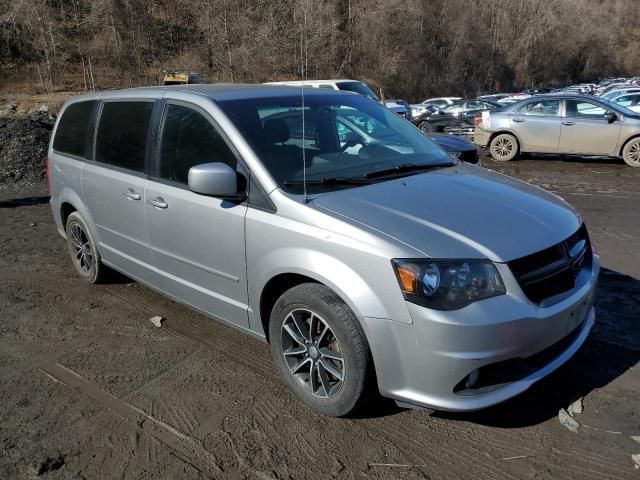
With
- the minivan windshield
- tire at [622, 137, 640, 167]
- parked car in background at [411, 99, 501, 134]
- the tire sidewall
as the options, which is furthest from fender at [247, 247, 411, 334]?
parked car in background at [411, 99, 501, 134]

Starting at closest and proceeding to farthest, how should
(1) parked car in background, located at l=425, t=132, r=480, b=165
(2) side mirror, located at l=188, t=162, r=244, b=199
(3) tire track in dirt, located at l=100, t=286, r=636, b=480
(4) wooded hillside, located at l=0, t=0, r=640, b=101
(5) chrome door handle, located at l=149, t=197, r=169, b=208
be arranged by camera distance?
(3) tire track in dirt, located at l=100, t=286, r=636, b=480, (2) side mirror, located at l=188, t=162, r=244, b=199, (5) chrome door handle, located at l=149, t=197, r=169, b=208, (1) parked car in background, located at l=425, t=132, r=480, b=165, (4) wooded hillside, located at l=0, t=0, r=640, b=101

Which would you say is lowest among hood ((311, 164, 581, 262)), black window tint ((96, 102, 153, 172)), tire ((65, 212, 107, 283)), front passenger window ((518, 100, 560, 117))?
tire ((65, 212, 107, 283))

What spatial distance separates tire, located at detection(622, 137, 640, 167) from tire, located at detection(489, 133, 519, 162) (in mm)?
2405

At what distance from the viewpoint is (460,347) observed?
2574 millimetres

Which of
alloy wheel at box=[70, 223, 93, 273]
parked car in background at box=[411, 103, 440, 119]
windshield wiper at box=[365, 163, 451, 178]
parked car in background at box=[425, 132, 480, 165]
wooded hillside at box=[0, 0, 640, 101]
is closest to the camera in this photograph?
windshield wiper at box=[365, 163, 451, 178]

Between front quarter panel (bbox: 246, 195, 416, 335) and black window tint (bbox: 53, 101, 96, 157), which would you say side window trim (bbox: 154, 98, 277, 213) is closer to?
front quarter panel (bbox: 246, 195, 416, 335)

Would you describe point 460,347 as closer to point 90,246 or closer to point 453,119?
point 90,246

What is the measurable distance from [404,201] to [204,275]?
1.46 m

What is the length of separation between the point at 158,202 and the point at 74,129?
195 cm

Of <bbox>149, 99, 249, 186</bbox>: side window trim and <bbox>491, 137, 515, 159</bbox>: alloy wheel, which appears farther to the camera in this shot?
<bbox>491, 137, 515, 159</bbox>: alloy wheel

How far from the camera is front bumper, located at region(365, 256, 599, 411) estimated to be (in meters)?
2.57

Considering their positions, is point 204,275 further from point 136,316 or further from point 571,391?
point 571,391

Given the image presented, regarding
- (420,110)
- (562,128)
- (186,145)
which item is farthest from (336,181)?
(420,110)

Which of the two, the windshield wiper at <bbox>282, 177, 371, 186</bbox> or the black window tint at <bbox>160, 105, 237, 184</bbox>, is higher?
the black window tint at <bbox>160, 105, 237, 184</bbox>
